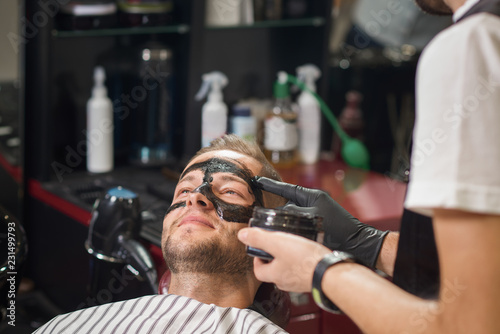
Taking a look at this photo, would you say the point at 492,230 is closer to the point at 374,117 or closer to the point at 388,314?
the point at 388,314

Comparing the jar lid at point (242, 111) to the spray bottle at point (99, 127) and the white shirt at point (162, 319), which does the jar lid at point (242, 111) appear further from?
the white shirt at point (162, 319)

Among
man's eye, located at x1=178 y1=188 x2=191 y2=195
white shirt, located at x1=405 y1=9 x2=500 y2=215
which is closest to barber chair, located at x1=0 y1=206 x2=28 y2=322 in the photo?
man's eye, located at x1=178 y1=188 x2=191 y2=195

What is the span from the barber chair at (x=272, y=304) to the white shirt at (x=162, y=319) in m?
0.09

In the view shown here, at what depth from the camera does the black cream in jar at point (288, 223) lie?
1.25m

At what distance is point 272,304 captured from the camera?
1.65 meters

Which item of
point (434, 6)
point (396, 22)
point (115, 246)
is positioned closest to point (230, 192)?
point (115, 246)

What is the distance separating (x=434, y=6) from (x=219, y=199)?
27.9 inches

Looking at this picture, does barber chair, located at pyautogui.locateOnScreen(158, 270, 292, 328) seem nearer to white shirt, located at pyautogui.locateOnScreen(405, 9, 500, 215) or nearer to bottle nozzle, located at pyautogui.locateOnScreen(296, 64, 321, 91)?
white shirt, located at pyautogui.locateOnScreen(405, 9, 500, 215)

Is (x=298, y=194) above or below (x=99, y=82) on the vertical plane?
below

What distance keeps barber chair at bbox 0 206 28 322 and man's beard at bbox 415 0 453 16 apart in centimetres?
112

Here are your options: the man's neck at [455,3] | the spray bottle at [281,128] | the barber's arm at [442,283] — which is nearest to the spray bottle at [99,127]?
the spray bottle at [281,128]

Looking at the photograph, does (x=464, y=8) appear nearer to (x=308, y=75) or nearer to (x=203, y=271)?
(x=203, y=271)

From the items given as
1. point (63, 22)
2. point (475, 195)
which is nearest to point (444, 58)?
point (475, 195)

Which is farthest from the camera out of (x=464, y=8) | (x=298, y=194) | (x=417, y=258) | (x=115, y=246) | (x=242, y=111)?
(x=242, y=111)
